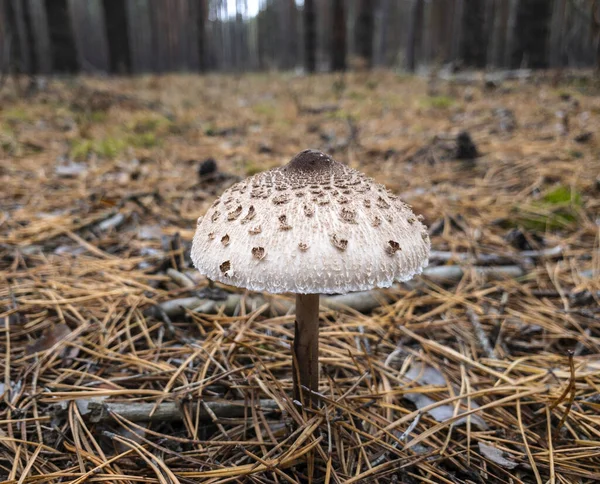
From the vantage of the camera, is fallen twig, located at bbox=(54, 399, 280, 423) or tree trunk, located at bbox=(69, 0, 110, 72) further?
tree trunk, located at bbox=(69, 0, 110, 72)

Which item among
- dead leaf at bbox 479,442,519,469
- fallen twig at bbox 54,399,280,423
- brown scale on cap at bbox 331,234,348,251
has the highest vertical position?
brown scale on cap at bbox 331,234,348,251

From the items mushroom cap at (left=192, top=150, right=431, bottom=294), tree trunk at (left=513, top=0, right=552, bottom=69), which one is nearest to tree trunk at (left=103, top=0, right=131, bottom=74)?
tree trunk at (left=513, top=0, right=552, bottom=69)

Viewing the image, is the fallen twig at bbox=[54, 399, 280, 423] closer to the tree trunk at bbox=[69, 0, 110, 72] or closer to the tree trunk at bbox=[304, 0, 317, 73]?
the tree trunk at bbox=[304, 0, 317, 73]

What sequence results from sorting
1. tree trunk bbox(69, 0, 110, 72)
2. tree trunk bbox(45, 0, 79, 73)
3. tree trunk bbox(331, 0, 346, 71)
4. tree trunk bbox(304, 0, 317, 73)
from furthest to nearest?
tree trunk bbox(69, 0, 110, 72) < tree trunk bbox(304, 0, 317, 73) < tree trunk bbox(331, 0, 346, 71) < tree trunk bbox(45, 0, 79, 73)

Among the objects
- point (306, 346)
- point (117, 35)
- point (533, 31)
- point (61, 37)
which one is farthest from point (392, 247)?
point (117, 35)

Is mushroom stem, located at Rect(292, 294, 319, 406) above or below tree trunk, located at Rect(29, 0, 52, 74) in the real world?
below

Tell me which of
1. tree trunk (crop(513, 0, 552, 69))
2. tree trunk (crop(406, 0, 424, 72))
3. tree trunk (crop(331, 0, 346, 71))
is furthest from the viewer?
tree trunk (crop(406, 0, 424, 72))
